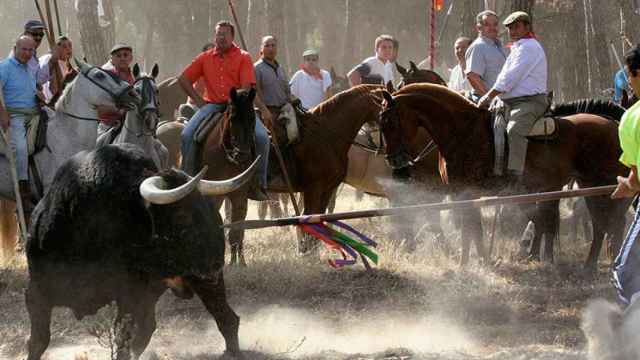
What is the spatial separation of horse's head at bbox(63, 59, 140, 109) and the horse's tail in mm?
4800

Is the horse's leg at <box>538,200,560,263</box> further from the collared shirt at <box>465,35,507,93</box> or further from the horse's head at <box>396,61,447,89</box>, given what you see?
the horse's head at <box>396,61,447,89</box>

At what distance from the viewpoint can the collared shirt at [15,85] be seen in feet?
37.1

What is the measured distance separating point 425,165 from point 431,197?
409 mm

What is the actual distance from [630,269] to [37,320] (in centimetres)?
402

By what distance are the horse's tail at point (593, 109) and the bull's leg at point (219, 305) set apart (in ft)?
17.7

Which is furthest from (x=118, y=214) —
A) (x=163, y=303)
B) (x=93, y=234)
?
(x=163, y=303)

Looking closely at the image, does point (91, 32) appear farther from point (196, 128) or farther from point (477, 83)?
point (477, 83)

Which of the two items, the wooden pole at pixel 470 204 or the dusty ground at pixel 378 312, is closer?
the wooden pole at pixel 470 204

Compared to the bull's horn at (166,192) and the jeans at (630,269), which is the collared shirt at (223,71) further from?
the jeans at (630,269)

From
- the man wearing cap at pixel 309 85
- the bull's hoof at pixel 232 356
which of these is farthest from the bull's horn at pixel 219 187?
the man wearing cap at pixel 309 85

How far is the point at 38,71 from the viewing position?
13039 mm

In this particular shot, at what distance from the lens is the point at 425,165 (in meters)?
12.8

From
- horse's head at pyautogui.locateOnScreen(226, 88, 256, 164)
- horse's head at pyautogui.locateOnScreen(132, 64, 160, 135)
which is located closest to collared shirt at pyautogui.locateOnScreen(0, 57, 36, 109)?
horse's head at pyautogui.locateOnScreen(132, 64, 160, 135)

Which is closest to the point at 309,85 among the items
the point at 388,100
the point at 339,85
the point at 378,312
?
the point at 339,85
